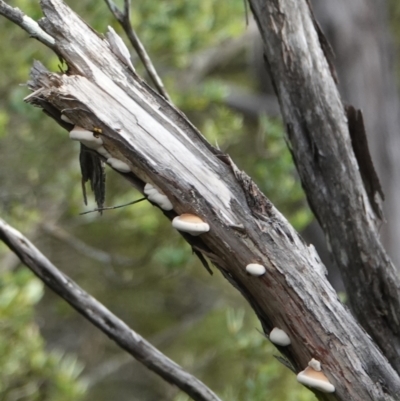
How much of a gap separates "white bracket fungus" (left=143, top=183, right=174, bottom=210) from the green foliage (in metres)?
0.83

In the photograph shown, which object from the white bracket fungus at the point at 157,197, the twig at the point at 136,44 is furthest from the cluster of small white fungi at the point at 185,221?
the twig at the point at 136,44

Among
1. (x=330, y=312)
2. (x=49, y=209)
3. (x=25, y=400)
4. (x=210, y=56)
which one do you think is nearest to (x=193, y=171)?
(x=330, y=312)

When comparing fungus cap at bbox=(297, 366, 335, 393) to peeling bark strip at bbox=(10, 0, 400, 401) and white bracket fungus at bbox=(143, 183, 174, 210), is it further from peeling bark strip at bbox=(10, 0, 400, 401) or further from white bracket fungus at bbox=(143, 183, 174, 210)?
white bracket fungus at bbox=(143, 183, 174, 210)

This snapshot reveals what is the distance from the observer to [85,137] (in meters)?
0.63

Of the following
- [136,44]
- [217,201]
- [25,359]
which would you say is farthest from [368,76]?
[217,201]

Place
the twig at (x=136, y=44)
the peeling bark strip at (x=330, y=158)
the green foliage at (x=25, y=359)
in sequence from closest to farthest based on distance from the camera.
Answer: the peeling bark strip at (x=330, y=158), the twig at (x=136, y=44), the green foliage at (x=25, y=359)

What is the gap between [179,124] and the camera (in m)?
0.67

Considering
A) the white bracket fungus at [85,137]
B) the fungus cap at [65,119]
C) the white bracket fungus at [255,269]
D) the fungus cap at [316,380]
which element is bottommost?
the fungus cap at [316,380]

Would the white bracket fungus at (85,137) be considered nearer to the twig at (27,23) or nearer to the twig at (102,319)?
the twig at (27,23)

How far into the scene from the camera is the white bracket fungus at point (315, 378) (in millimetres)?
642

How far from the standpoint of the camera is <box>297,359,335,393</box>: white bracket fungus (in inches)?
25.3

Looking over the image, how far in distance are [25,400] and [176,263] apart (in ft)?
1.90

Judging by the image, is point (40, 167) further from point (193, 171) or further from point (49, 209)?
point (193, 171)

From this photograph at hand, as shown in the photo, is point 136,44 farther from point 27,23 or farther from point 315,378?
point 315,378
